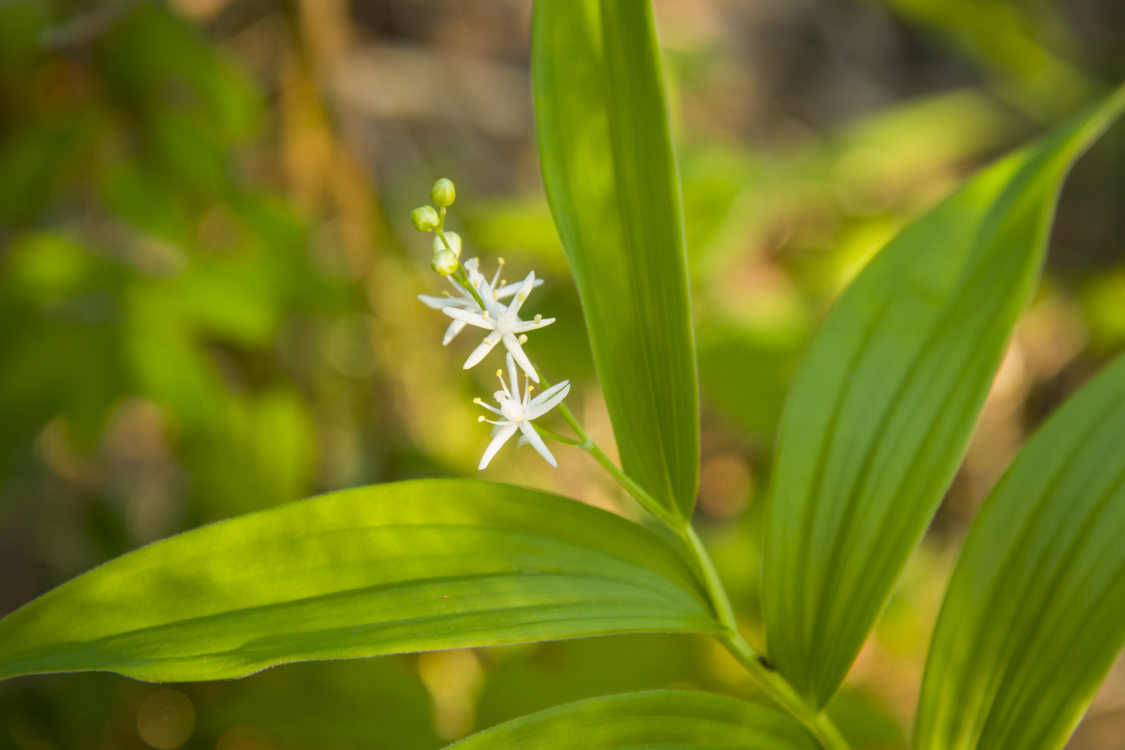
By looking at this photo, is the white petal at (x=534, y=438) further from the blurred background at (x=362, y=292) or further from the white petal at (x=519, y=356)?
the blurred background at (x=362, y=292)

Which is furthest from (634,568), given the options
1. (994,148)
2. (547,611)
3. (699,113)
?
(994,148)

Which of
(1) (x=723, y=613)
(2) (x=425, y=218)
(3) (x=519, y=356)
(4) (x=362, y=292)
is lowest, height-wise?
(1) (x=723, y=613)

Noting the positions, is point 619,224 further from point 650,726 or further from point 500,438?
point 650,726

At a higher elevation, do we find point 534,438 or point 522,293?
point 522,293

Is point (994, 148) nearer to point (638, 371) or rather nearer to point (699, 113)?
point (699, 113)

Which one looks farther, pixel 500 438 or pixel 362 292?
pixel 362 292

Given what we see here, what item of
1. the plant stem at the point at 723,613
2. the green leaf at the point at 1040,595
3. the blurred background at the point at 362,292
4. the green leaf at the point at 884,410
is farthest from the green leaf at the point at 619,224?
the blurred background at the point at 362,292

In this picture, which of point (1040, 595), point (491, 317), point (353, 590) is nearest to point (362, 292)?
point (491, 317)
